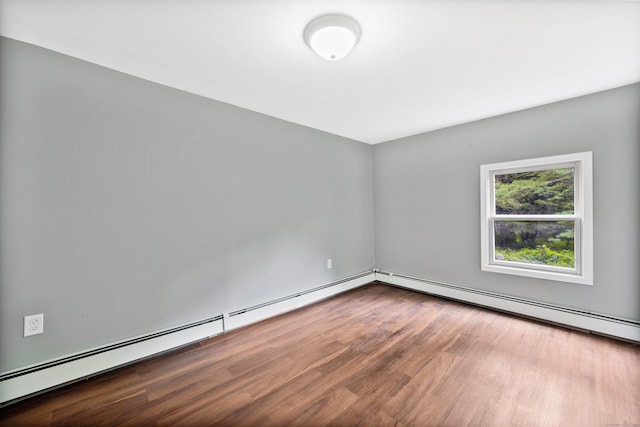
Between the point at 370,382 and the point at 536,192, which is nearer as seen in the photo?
the point at 370,382

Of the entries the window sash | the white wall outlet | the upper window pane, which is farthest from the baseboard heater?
the upper window pane

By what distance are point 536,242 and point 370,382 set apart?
2.46 m

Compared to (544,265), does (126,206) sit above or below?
above

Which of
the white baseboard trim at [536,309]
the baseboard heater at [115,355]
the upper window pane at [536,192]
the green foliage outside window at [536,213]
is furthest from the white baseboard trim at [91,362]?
the upper window pane at [536,192]

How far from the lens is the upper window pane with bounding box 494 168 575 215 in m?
2.60

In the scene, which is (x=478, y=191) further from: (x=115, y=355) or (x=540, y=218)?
(x=115, y=355)

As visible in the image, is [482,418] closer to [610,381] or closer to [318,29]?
[610,381]

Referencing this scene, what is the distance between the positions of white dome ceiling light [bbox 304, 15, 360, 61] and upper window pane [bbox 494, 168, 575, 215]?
8.31ft

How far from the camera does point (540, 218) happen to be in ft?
8.97

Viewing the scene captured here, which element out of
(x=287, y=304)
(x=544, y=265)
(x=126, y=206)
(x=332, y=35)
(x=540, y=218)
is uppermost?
(x=332, y=35)

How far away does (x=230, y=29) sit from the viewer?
5.07 feet

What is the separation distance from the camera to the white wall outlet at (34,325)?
1.61m

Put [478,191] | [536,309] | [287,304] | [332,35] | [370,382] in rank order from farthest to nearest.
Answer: [478,191], [287,304], [536,309], [370,382], [332,35]

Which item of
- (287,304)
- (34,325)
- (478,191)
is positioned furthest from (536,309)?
(34,325)
